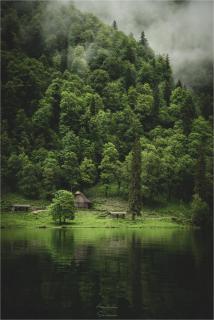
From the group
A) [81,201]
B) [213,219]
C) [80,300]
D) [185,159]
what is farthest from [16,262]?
[185,159]

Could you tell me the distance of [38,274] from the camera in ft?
140

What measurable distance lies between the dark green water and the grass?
185 feet

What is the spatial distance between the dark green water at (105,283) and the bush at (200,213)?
6121 cm

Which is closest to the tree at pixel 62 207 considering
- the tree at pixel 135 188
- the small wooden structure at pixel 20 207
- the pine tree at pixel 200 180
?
the tree at pixel 135 188

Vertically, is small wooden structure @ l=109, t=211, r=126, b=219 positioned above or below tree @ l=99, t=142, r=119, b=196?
below

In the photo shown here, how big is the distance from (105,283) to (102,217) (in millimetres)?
94742

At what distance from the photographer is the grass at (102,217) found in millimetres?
119188

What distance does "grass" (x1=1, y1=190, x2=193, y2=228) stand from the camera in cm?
11919

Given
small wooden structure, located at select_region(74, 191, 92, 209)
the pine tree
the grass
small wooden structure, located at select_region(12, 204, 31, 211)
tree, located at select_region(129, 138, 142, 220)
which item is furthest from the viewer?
small wooden structure, located at select_region(74, 191, 92, 209)

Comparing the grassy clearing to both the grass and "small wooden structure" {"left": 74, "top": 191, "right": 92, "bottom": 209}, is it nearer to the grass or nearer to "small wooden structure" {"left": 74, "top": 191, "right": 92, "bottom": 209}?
the grass

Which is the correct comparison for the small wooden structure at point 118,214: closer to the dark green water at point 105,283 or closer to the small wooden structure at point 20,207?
the small wooden structure at point 20,207

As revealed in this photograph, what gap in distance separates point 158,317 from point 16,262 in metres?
24.5

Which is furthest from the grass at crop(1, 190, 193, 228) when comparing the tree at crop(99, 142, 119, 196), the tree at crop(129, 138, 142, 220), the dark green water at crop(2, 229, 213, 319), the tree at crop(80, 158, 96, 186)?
the dark green water at crop(2, 229, 213, 319)

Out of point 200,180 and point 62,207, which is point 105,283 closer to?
point 62,207
